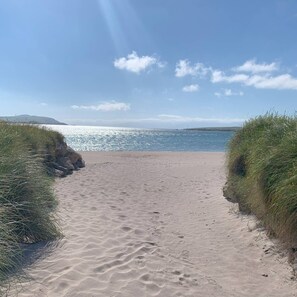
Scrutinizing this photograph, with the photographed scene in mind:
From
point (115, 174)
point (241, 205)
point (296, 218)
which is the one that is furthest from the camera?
point (115, 174)

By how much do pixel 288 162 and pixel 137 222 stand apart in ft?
11.5

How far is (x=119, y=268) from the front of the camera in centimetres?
462

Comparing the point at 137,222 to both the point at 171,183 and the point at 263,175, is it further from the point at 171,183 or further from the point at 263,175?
the point at 171,183

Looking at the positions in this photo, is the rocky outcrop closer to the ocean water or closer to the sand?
the ocean water

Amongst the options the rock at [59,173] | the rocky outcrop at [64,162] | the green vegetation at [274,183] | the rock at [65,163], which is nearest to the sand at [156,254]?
the green vegetation at [274,183]

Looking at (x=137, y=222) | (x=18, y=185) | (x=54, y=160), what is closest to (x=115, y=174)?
(x=54, y=160)

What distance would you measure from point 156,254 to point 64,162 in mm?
10287

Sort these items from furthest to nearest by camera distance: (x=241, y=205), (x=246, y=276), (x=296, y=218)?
1. (x=241, y=205)
2. (x=246, y=276)
3. (x=296, y=218)

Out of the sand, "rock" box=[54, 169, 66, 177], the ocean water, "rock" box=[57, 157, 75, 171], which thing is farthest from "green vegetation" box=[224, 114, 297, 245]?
"rock" box=[57, 157, 75, 171]

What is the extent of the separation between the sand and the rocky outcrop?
3.82 m

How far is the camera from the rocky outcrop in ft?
43.5

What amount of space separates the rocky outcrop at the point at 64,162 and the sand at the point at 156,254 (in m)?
3.82

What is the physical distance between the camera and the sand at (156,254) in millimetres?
4168

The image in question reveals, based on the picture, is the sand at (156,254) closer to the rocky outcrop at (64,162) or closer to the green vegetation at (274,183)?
the green vegetation at (274,183)
